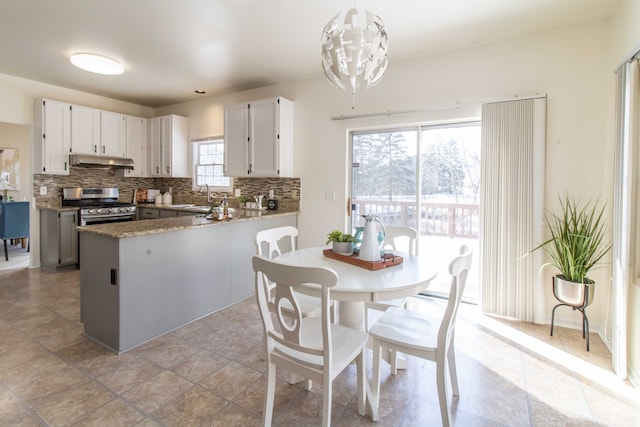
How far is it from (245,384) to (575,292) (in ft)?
8.27

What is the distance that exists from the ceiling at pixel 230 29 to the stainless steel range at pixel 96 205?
1667 millimetres

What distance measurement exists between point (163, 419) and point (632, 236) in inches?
121

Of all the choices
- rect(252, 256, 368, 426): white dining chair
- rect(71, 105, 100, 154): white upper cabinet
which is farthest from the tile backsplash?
rect(252, 256, 368, 426): white dining chair

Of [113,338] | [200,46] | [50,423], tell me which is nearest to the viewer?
[50,423]

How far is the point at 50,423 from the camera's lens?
169 cm

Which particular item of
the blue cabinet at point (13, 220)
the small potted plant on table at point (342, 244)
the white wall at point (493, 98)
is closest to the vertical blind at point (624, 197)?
the white wall at point (493, 98)

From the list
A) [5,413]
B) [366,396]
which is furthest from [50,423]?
[366,396]

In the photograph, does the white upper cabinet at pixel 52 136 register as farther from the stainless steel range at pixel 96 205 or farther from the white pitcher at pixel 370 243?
the white pitcher at pixel 370 243

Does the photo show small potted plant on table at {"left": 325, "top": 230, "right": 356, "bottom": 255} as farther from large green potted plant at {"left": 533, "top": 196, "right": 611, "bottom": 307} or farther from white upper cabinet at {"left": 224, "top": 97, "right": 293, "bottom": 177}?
white upper cabinet at {"left": 224, "top": 97, "right": 293, "bottom": 177}

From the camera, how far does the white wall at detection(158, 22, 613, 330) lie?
2730mm

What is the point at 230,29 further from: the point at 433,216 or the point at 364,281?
the point at 433,216

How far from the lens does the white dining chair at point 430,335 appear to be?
1.58m

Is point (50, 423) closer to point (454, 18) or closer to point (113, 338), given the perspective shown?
point (113, 338)

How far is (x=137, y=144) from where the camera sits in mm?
5473
